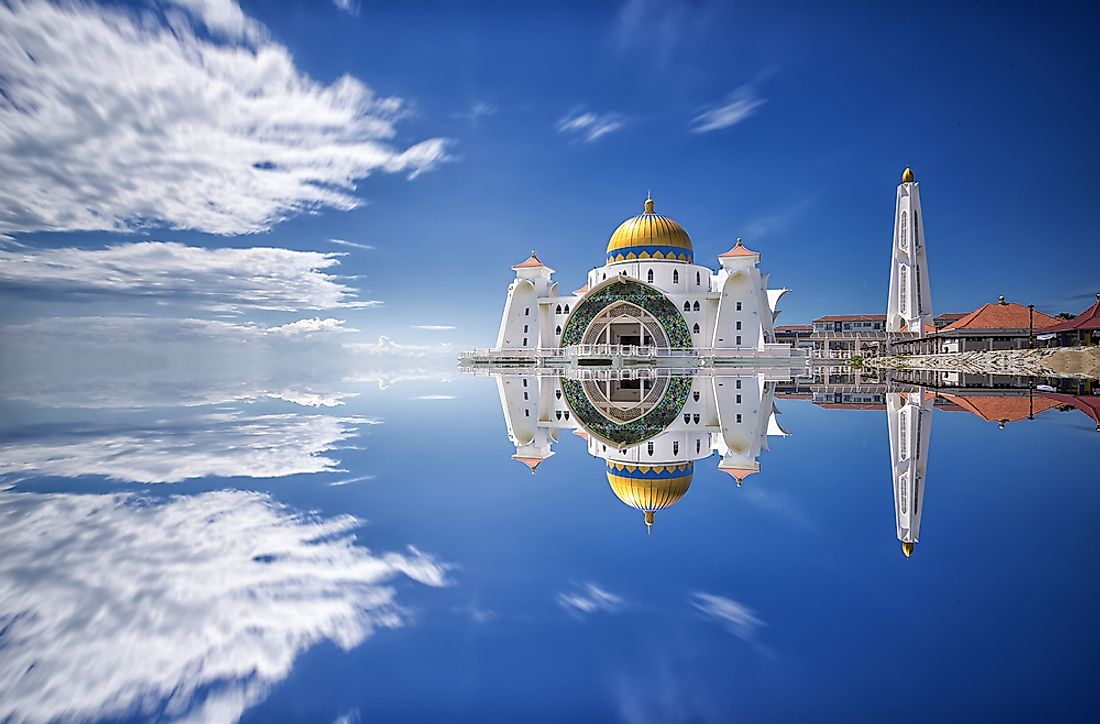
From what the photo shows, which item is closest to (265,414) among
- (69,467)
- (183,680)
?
(69,467)

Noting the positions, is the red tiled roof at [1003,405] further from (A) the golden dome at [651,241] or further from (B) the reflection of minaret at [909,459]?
(A) the golden dome at [651,241]

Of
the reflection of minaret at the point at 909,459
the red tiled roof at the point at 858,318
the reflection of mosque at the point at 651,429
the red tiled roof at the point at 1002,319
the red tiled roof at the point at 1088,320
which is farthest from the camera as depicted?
the red tiled roof at the point at 858,318

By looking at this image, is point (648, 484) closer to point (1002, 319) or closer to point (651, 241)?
point (651, 241)

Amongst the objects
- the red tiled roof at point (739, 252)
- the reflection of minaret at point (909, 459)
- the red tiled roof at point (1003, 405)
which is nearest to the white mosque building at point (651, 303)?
the red tiled roof at point (739, 252)

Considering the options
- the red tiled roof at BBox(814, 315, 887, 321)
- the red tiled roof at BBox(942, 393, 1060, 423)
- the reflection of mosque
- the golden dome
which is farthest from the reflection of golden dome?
the red tiled roof at BBox(814, 315, 887, 321)

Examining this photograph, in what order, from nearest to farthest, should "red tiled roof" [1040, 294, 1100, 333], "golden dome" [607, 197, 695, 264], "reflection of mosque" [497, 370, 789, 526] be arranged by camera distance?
1. "reflection of mosque" [497, 370, 789, 526]
2. "red tiled roof" [1040, 294, 1100, 333]
3. "golden dome" [607, 197, 695, 264]

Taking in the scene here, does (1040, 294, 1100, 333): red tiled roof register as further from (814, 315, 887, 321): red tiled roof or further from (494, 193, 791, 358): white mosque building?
(814, 315, 887, 321): red tiled roof

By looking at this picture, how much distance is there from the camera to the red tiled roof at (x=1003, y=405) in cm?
731

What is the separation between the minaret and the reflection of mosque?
27.8 metres

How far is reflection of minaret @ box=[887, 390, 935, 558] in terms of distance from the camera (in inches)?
116

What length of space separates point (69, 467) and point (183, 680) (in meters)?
3.79

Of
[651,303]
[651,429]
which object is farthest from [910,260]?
[651,429]

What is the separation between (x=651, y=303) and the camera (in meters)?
28.1

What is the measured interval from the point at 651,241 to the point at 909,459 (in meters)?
26.8
